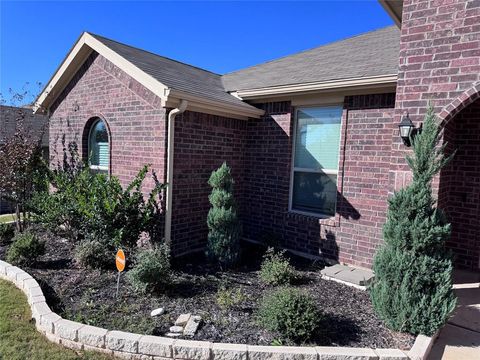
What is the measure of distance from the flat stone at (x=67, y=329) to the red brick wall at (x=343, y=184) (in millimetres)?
3879

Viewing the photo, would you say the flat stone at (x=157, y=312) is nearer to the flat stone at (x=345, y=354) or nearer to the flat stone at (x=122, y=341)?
the flat stone at (x=122, y=341)

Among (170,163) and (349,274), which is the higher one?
(170,163)

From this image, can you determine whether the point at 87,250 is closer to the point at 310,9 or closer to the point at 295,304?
the point at 295,304

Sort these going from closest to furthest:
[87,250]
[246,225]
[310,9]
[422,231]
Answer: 1. [422,231]
2. [87,250]
3. [246,225]
4. [310,9]

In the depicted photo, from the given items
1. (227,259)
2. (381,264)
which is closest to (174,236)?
(227,259)

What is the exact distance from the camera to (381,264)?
11.7 feet

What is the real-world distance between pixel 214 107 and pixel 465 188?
4.56 meters

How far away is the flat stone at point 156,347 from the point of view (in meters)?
3.04

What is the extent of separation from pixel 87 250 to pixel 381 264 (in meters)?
4.34

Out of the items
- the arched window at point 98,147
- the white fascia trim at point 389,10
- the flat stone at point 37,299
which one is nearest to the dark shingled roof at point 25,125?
the arched window at point 98,147

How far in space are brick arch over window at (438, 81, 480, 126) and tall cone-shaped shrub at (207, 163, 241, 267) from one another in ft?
10.5

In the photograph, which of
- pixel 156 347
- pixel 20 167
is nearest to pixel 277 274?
pixel 156 347

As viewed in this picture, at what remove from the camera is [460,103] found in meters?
3.89

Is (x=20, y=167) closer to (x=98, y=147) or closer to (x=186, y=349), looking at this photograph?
(x=98, y=147)
